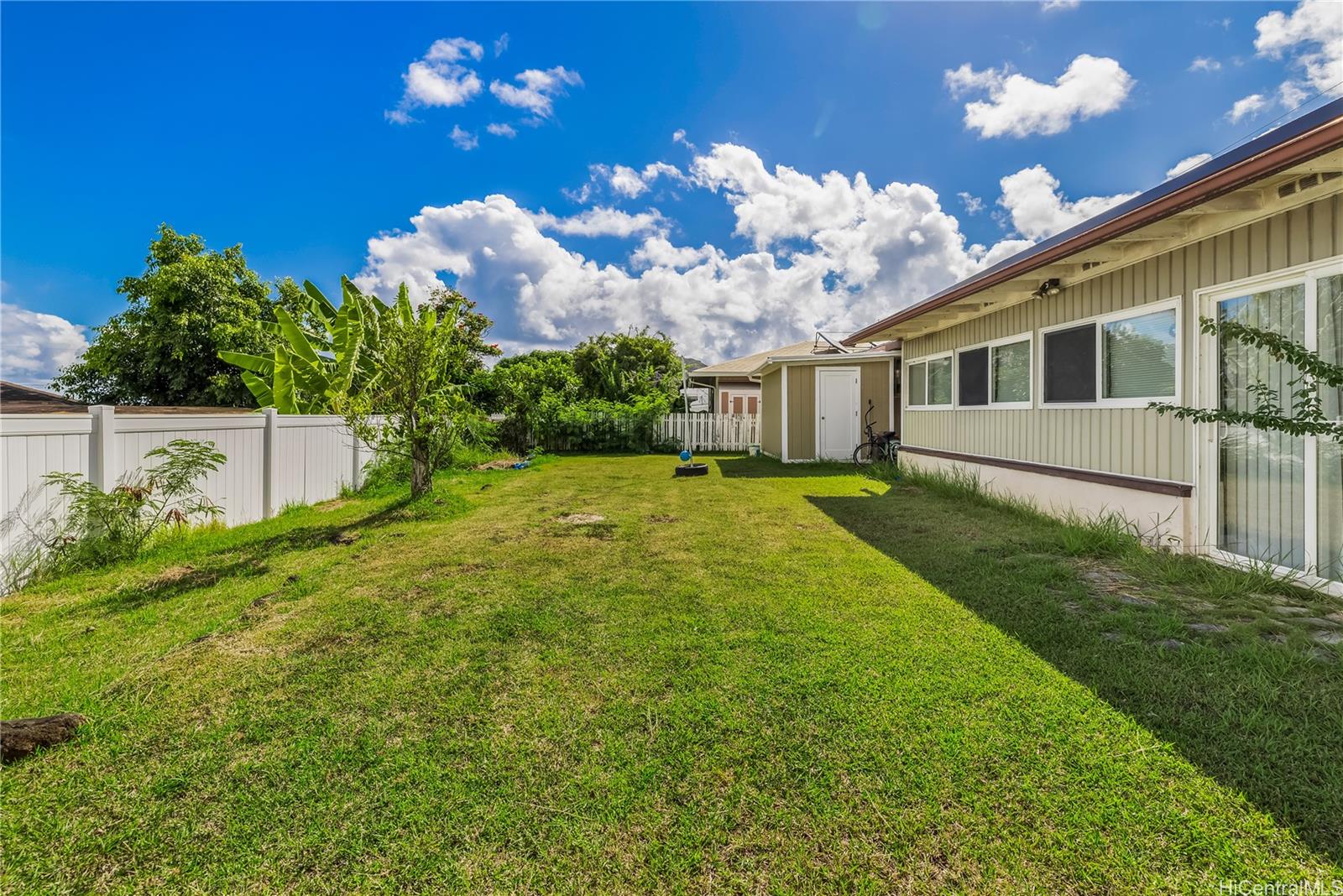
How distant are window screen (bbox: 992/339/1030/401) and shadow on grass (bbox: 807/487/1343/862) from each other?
290cm

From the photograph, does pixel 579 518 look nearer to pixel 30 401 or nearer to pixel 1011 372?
pixel 1011 372

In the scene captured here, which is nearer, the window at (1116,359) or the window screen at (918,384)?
the window at (1116,359)

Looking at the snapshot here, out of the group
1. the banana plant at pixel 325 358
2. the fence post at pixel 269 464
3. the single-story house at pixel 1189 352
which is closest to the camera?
the single-story house at pixel 1189 352

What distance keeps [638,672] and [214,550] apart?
186 inches

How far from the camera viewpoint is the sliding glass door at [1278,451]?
3.36 meters

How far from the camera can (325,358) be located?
707 centimetres

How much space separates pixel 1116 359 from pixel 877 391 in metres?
7.44

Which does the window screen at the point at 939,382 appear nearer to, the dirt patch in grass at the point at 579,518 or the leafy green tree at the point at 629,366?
the dirt patch in grass at the point at 579,518

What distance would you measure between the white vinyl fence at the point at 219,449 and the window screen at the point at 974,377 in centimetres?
956

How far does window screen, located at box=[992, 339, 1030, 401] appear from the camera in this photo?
259 inches

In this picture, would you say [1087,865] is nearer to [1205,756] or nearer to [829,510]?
[1205,756]

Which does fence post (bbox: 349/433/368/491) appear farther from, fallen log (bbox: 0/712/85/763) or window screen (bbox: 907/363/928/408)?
window screen (bbox: 907/363/928/408)

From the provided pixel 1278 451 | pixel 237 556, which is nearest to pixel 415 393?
pixel 237 556

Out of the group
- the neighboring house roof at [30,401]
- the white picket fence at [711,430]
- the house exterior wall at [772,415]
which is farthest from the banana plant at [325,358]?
the white picket fence at [711,430]
